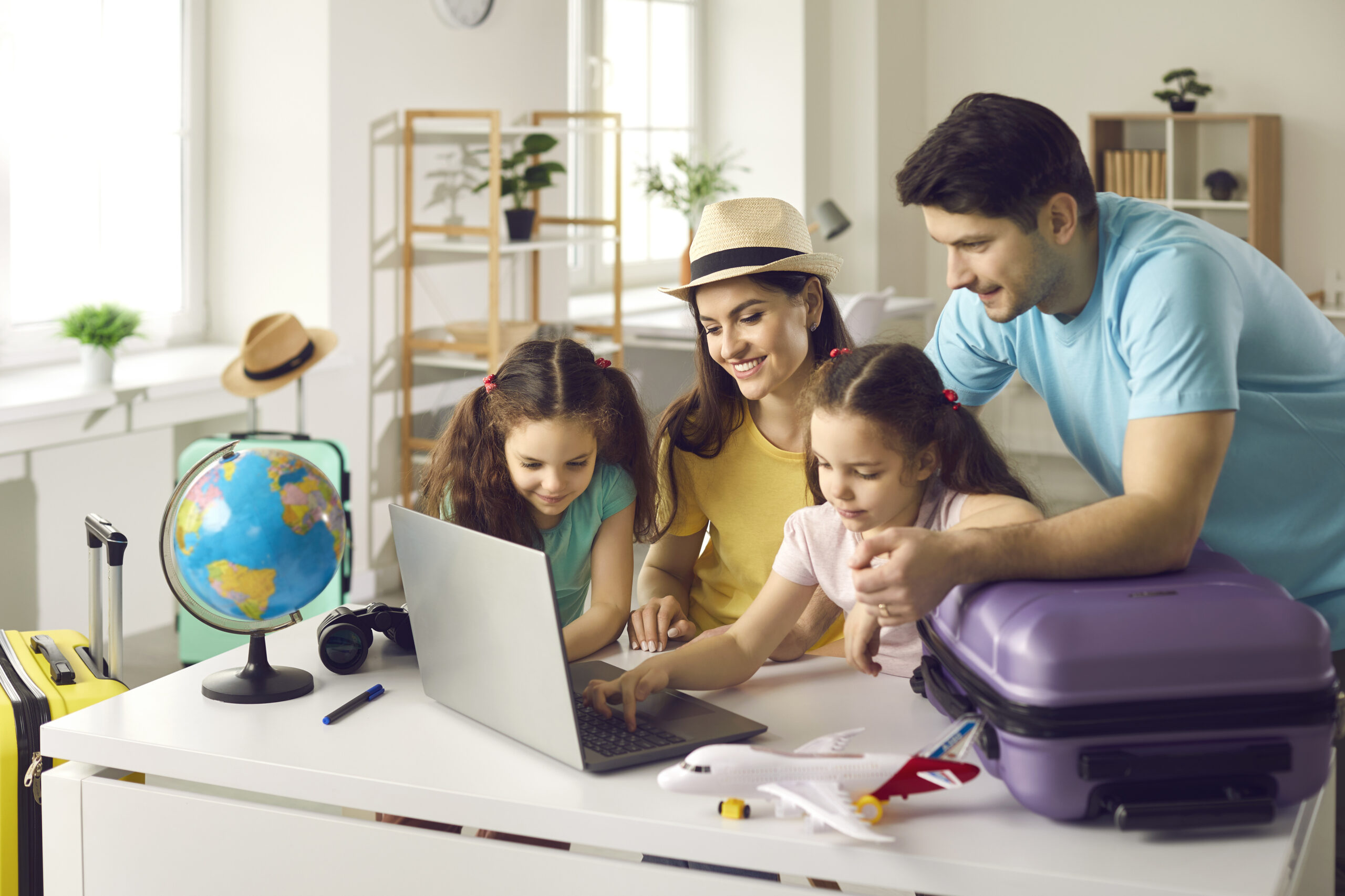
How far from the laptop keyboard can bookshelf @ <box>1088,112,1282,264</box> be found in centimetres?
477

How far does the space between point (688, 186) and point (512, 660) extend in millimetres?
4699

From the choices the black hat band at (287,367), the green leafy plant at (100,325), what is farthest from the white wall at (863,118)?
the green leafy plant at (100,325)

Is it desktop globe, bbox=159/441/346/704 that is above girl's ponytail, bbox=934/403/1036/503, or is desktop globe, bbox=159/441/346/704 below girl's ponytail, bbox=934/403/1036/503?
below

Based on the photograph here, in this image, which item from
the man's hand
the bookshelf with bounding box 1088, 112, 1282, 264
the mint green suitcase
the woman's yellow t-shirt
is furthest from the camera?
the bookshelf with bounding box 1088, 112, 1282, 264

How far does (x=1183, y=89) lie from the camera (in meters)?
5.55

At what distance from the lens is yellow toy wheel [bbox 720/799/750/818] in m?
1.09

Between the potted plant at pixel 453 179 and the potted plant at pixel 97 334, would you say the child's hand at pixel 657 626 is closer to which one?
the potted plant at pixel 97 334

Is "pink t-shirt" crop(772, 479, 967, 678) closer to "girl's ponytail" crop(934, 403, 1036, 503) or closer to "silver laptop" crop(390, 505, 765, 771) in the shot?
"girl's ponytail" crop(934, 403, 1036, 503)

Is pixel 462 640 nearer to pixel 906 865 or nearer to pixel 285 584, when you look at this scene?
pixel 285 584

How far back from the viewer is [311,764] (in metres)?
1.22

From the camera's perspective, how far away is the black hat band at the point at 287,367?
336cm

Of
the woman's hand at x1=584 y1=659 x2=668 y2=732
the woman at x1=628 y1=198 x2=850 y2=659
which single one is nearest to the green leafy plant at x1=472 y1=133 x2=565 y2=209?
the woman at x1=628 y1=198 x2=850 y2=659

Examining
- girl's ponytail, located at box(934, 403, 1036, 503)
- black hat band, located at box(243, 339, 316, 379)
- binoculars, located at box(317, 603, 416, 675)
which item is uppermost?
black hat band, located at box(243, 339, 316, 379)

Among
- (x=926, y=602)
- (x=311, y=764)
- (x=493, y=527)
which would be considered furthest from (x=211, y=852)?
(x=926, y=602)
